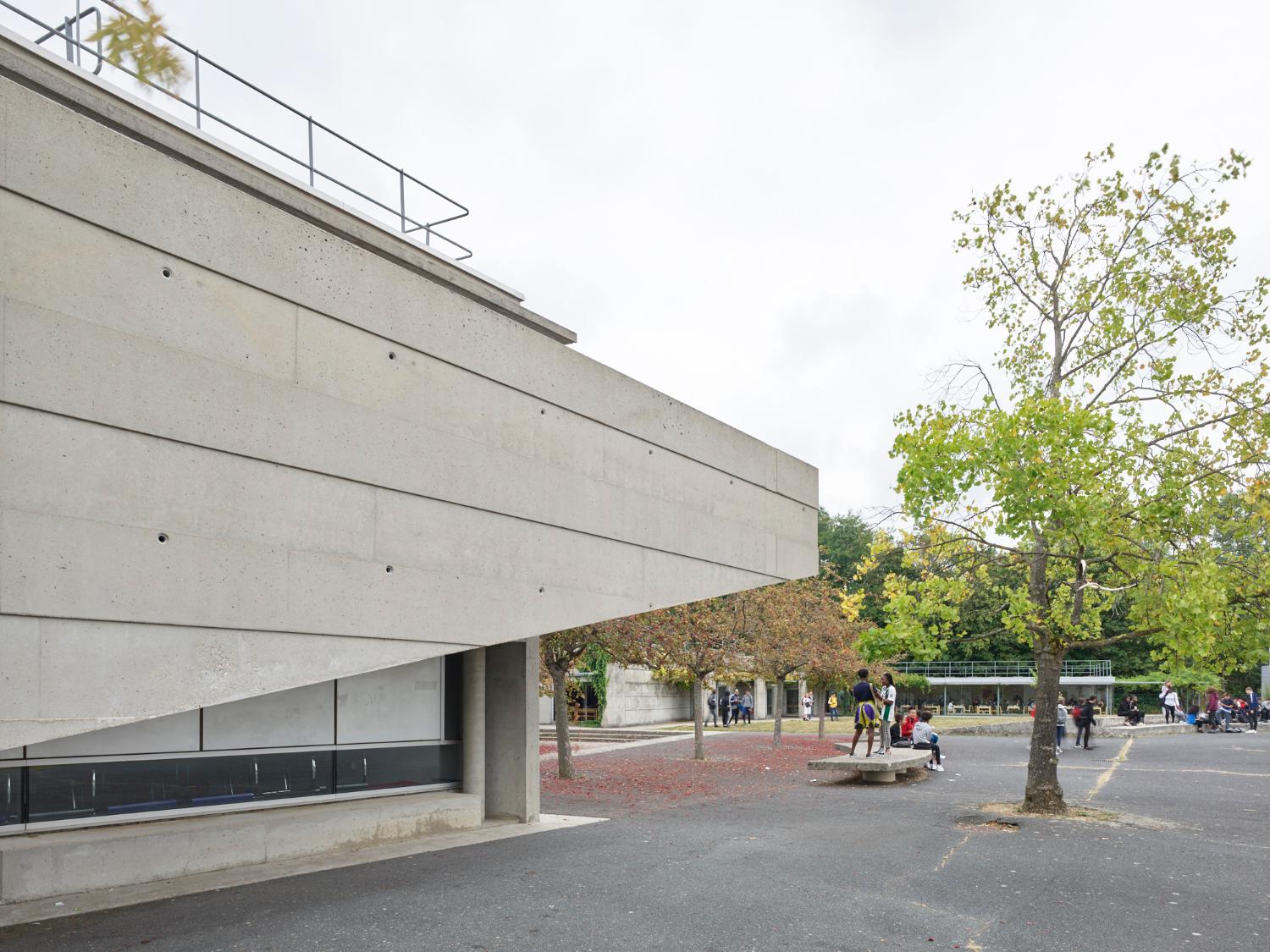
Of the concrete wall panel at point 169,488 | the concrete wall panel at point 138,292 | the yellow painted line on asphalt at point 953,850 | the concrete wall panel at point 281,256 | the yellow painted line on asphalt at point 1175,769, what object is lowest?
the yellow painted line on asphalt at point 1175,769

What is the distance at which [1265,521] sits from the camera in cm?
1402

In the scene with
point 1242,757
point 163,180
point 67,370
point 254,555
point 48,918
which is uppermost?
point 163,180

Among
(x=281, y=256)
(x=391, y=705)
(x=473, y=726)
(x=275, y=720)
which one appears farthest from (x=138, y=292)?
(x=473, y=726)

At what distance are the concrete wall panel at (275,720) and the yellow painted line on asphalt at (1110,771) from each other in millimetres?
12159

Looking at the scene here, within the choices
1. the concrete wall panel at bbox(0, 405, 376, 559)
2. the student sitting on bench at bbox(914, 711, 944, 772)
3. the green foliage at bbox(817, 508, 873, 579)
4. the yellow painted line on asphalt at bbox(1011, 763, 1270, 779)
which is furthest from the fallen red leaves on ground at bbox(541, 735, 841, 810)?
the green foliage at bbox(817, 508, 873, 579)

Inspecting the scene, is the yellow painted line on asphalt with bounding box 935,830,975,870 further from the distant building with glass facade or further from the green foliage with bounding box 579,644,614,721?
the distant building with glass facade

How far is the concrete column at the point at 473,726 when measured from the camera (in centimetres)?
1385

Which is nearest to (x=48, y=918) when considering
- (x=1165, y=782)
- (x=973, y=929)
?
(x=973, y=929)

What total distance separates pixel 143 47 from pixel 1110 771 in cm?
2239

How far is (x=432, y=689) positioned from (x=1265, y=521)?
11015 mm

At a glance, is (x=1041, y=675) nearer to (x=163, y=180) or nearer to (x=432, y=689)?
(x=432, y=689)

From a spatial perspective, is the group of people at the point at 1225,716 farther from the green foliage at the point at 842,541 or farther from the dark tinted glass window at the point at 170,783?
the dark tinted glass window at the point at 170,783

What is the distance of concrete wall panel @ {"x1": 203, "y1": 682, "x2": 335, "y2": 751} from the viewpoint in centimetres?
1099

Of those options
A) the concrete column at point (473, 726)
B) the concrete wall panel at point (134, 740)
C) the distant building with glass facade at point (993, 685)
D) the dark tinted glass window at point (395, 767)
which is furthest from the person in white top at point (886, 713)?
the distant building with glass facade at point (993, 685)
